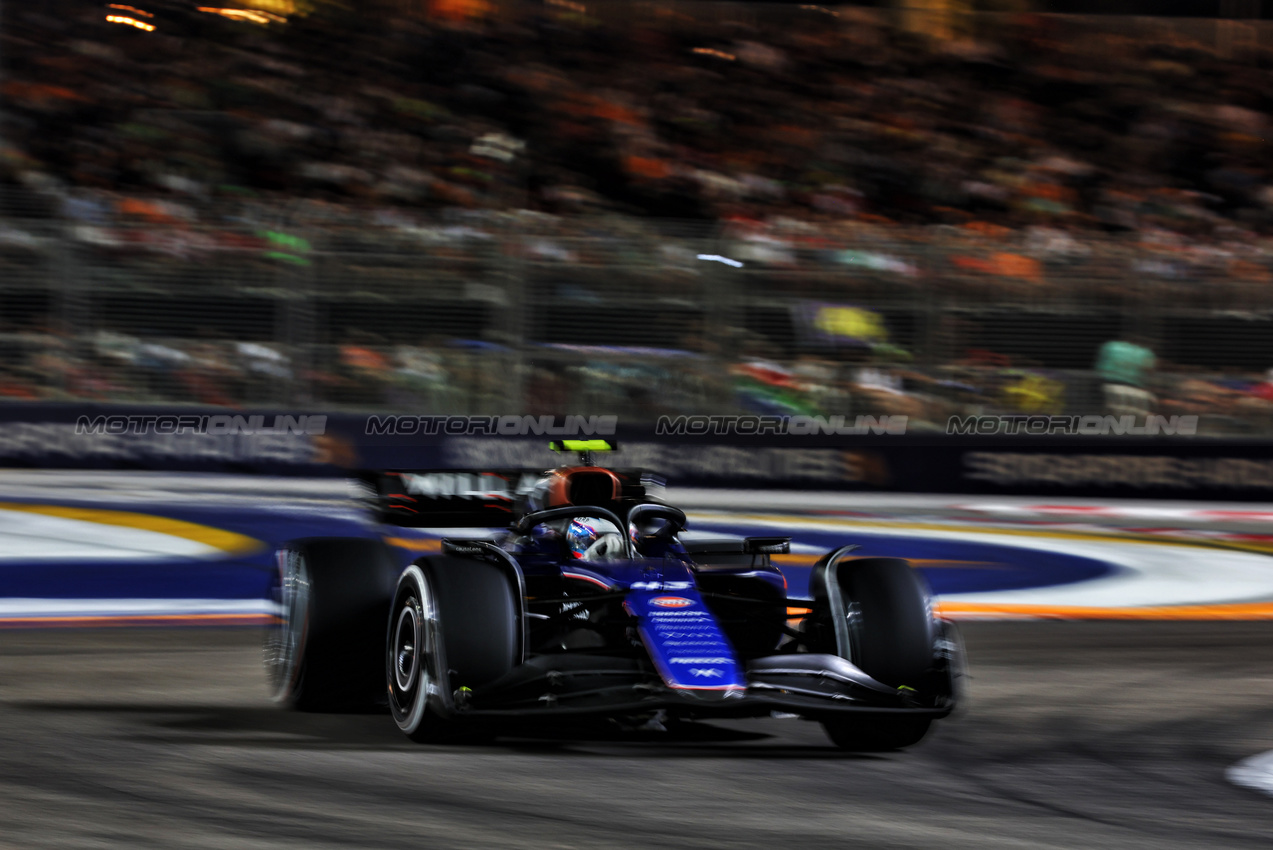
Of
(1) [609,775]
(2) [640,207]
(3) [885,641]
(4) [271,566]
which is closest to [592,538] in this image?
(3) [885,641]

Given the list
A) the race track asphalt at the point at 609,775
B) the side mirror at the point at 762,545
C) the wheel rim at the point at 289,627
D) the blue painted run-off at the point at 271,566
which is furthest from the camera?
the blue painted run-off at the point at 271,566

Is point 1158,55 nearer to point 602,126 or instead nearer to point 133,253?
point 602,126

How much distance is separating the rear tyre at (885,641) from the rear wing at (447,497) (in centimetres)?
113

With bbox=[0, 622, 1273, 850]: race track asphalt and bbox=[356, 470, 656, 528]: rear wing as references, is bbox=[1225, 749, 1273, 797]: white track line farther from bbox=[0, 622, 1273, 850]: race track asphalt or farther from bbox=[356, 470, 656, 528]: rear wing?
bbox=[356, 470, 656, 528]: rear wing

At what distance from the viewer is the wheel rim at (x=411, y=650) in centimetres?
500

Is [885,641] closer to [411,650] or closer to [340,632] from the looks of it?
[411,650]

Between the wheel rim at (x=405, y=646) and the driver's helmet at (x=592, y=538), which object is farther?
the driver's helmet at (x=592, y=538)

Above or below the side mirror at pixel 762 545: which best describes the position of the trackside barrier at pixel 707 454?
below

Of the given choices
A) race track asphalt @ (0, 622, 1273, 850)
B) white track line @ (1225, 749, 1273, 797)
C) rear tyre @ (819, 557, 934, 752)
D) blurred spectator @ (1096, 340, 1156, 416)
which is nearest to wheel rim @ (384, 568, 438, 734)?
race track asphalt @ (0, 622, 1273, 850)

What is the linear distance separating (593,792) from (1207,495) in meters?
12.7

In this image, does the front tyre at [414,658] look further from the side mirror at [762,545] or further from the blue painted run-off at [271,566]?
the blue painted run-off at [271,566]

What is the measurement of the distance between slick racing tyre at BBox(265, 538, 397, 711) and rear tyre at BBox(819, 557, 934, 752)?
149 centimetres

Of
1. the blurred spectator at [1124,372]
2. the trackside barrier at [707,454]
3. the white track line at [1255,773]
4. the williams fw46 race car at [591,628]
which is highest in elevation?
the williams fw46 race car at [591,628]

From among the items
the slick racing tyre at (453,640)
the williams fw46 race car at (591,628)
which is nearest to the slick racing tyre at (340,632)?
the williams fw46 race car at (591,628)
